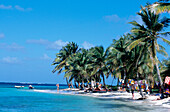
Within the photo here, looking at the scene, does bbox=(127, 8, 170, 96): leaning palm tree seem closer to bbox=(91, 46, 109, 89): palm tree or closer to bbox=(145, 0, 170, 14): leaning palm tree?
bbox=(145, 0, 170, 14): leaning palm tree

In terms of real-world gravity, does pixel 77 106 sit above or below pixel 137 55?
below

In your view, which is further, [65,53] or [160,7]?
[65,53]

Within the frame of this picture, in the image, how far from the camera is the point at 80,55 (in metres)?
53.2

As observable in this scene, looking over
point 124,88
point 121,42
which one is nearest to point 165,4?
point 121,42

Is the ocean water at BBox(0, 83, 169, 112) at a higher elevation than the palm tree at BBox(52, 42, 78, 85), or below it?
below

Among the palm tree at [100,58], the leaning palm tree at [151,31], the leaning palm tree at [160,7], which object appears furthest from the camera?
the palm tree at [100,58]

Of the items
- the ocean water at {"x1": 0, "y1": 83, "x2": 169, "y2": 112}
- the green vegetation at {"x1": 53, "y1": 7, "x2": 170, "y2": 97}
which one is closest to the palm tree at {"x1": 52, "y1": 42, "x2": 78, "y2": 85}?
the green vegetation at {"x1": 53, "y1": 7, "x2": 170, "y2": 97}

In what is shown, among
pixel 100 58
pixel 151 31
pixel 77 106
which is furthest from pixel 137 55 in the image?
pixel 100 58

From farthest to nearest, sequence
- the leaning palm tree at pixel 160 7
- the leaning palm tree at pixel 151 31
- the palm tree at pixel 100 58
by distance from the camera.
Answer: the palm tree at pixel 100 58 < the leaning palm tree at pixel 151 31 < the leaning palm tree at pixel 160 7

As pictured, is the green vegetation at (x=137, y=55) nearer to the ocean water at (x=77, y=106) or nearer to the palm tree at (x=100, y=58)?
the palm tree at (x=100, y=58)

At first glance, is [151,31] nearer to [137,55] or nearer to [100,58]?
[137,55]

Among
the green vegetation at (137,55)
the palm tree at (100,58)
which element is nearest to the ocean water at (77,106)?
the green vegetation at (137,55)

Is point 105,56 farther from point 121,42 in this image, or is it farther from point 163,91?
point 163,91

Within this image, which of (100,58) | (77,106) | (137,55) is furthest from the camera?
(100,58)
